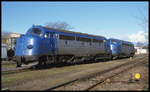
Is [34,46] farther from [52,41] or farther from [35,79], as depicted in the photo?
[35,79]

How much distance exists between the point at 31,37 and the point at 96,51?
35.3ft

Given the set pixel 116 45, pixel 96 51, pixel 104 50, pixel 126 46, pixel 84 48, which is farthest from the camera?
pixel 126 46

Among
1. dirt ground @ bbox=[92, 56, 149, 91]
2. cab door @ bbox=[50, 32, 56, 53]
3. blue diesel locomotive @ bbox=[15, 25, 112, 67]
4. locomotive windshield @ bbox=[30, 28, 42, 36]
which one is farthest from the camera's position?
cab door @ bbox=[50, 32, 56, 53]

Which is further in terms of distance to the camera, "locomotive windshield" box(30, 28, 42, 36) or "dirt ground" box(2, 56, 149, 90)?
"locomotive windshield" box(30, 28, 42, 36)

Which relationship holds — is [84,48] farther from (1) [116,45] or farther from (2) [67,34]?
(1) [116,45]

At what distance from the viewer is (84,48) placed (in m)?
20.0

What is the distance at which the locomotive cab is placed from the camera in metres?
13.9

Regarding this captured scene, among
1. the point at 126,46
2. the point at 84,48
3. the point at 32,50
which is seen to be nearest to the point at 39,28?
the point at 32,50

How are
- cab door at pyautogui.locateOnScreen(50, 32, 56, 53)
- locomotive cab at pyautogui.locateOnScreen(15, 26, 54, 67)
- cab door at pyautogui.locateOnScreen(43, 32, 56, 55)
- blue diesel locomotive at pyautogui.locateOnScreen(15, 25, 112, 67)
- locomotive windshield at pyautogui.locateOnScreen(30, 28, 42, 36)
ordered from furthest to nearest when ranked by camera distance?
cab door at pyautogui.locateOnScreen(50, 32, 56, 53) < locomotive windshield at pyautogui.locateOnScreen(30, 28, 42, 36) < cab door at pyautogui.locateOnScreen(43, 32, 56, 55) < blue diesel locomotive at pyautogui.locateOnScreen(15, 25, 112, 67) < locomotive cab at pyautogui.locateOnScreen(15, 26, 54, 67)

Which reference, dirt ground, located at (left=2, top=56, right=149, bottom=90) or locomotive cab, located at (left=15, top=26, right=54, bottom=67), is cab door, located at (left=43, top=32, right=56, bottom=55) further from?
dirt ground, located at (left=2, top=56, right=149, bottom=90)

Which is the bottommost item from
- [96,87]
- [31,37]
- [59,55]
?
[96,87]

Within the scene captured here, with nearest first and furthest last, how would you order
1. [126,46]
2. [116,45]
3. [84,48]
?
[84,48] → [116,45] → [126,46]

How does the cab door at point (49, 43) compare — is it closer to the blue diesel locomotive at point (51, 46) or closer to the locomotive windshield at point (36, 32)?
the blue diesel locomotive at point (51, 46)

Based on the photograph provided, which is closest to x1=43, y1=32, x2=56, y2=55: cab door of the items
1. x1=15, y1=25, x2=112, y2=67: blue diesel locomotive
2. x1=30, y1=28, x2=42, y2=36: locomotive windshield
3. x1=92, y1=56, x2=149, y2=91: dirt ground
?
x1=15, y1=25, x2=112, y2=67: blue diesel locomotive
